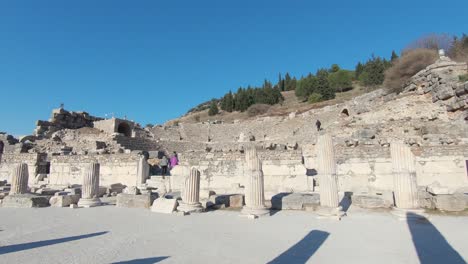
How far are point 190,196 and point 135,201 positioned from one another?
276cm

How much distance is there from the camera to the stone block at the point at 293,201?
9.38 metres

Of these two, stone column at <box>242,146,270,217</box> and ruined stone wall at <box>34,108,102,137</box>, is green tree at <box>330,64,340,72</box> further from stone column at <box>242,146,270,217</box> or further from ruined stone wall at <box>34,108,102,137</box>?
stone column at <box>242,146,270,217</box>

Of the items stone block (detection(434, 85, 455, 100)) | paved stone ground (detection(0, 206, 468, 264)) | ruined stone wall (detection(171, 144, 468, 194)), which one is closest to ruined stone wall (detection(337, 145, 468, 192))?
ruined stone wall (detection(171, 144, 468, 194))

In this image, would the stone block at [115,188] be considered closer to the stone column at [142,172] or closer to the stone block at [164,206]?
the stone column at [142,172]

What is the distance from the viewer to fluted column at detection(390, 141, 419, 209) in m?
7.99

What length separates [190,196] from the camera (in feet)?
30.9

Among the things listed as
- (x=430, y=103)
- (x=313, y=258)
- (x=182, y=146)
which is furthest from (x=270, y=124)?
(x=313, y=258)

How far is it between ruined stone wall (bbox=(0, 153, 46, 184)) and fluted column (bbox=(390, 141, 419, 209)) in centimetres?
2202

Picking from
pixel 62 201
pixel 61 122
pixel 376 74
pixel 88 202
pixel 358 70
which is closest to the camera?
pixel 88 202

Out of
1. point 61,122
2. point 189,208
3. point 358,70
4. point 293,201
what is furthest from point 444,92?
point 358,70

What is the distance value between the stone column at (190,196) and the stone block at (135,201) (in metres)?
1.87

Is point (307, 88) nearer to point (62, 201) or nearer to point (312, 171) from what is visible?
point (312, 171)

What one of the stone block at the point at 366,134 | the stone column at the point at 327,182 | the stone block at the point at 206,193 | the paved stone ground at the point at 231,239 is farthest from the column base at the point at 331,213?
the stone block at the point at 366,134

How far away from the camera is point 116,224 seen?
282 inches
